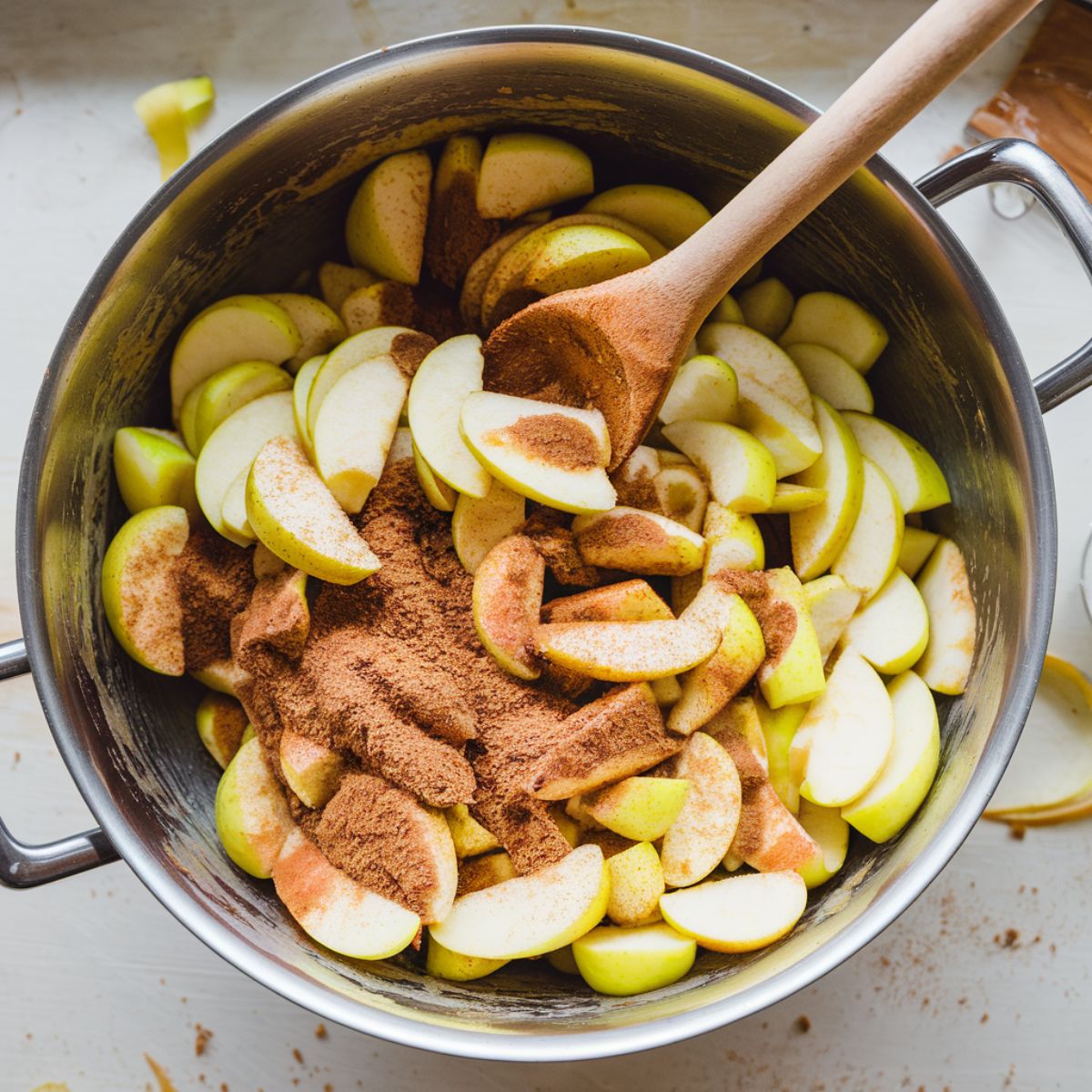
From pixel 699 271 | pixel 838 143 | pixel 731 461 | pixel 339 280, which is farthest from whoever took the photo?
pixel 339 280

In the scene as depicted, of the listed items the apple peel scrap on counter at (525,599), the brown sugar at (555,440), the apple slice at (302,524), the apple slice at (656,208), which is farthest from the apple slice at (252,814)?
the apple slice at (656,208)

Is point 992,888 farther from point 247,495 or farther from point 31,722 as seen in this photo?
point 31,722

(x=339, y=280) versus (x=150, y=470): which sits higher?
(x=339, y=280)

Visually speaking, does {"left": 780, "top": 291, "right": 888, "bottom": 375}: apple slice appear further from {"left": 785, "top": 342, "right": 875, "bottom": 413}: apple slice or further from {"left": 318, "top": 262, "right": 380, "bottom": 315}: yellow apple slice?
{"left": 318, "top": 262, "right": 380, "bottom": 315}: yellow apple slice

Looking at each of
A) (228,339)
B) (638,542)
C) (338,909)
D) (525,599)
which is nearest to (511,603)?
(525,599)

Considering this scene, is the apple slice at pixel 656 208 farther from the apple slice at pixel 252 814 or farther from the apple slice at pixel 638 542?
the apple slice at pixel 252 814

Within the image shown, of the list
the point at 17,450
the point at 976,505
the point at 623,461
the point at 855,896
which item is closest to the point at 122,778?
the point at 17,450

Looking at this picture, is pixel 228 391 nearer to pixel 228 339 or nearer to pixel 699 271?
pixel 228 339

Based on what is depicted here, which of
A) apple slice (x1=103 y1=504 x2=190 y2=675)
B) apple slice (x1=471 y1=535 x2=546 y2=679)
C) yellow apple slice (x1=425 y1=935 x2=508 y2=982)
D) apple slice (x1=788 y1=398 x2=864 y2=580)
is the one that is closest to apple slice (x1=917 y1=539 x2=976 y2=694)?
apple slice (x1=788 y1=398 x2=864 y2=580)
